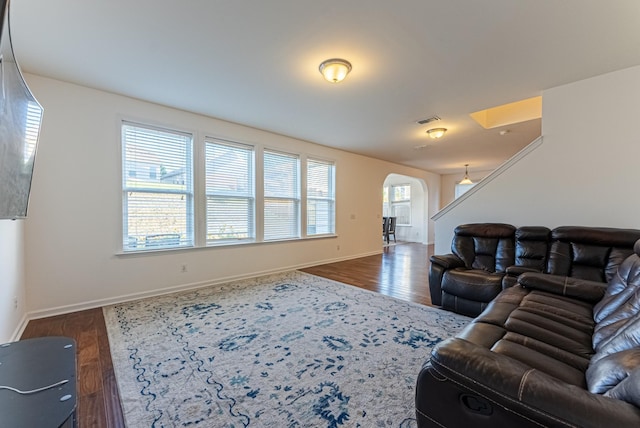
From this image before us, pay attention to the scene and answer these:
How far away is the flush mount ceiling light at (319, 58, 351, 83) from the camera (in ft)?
8.92

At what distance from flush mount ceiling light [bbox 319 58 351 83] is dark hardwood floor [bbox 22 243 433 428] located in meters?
2.89

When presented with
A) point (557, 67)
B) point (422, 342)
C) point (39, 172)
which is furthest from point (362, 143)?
point (39, 172)

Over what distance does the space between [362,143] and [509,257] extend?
12.0 ft

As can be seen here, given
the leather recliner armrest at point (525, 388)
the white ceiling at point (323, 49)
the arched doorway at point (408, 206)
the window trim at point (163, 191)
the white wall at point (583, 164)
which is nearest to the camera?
the leather recliner armrest at point (525, 388)

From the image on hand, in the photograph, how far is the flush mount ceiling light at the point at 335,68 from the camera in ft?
8.92

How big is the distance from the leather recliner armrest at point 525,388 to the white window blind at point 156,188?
12.8ft

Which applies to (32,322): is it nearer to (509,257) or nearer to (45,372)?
(45,372)

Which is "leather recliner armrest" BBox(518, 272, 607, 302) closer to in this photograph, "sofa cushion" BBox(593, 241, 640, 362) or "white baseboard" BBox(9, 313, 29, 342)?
"sofa cushion" BBox(593, 241, 640, 362)

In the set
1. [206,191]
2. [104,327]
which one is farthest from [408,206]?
[104,327]

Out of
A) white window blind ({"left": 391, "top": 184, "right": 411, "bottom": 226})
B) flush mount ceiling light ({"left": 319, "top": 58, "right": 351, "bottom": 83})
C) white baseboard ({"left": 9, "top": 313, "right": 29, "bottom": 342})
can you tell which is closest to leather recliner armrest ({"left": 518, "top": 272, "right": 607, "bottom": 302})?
flush mount ceiling light ({"left": 319, "top": 58, "right": 351, "bottom": 83})

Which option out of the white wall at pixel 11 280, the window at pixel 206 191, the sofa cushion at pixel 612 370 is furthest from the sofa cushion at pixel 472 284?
the white wall at pixel 11 280

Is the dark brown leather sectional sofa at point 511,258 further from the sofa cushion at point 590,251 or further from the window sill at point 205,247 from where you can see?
the window sill at point 205,247

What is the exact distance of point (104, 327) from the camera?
109 inches

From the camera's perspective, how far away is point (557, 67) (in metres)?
2.83
